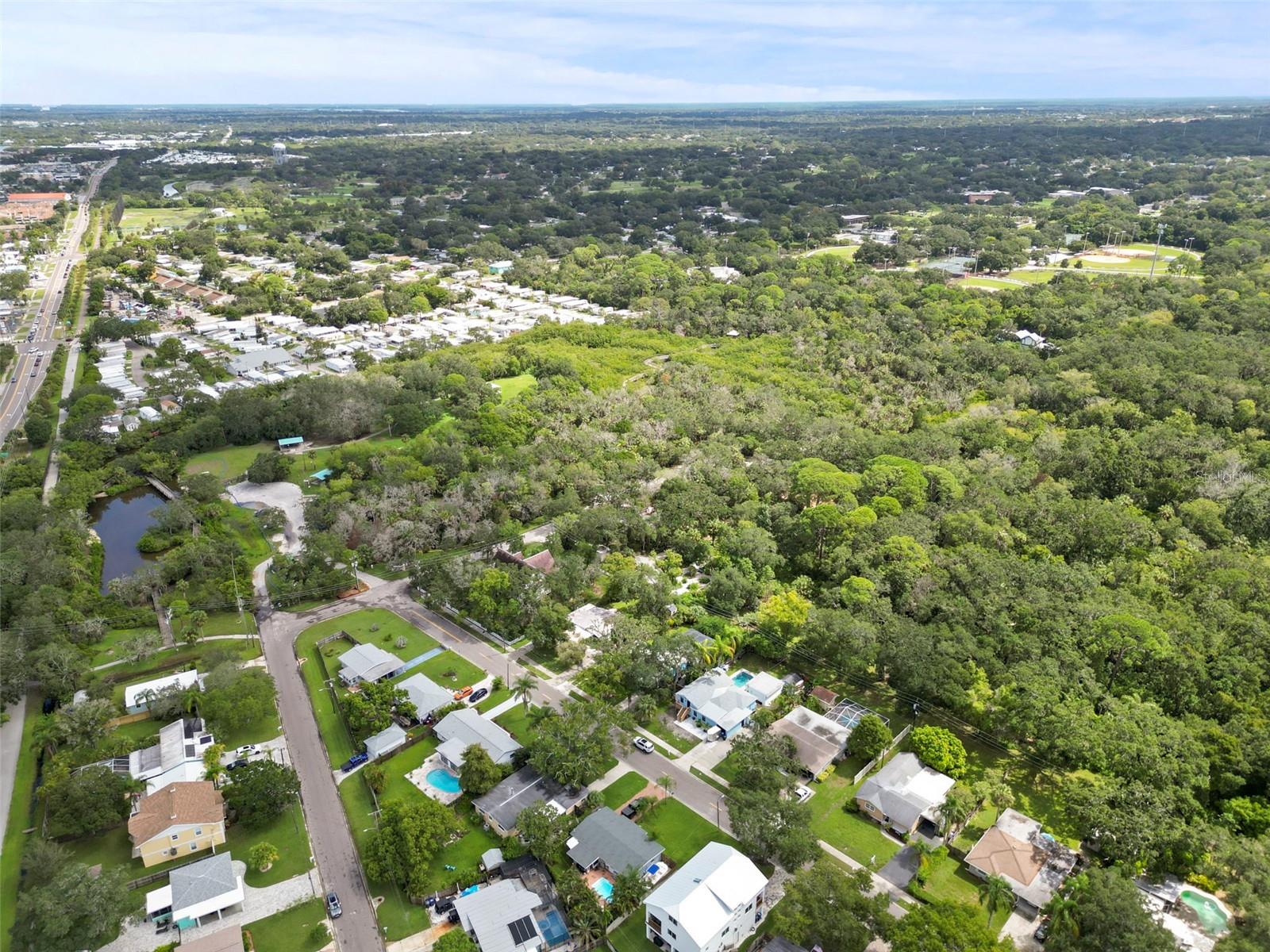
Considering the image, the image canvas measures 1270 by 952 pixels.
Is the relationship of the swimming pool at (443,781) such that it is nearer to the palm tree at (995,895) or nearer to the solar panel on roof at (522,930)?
the solar panel on roof at (522,930)

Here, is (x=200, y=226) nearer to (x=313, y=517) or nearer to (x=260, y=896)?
(x=313, y=517)

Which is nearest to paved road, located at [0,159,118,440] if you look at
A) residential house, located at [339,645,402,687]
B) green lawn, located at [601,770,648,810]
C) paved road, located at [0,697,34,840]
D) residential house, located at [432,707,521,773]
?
paved road, located at [0,697,34,840]

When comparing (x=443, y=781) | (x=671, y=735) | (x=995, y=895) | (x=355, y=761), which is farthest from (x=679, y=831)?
(x=355, y=761)

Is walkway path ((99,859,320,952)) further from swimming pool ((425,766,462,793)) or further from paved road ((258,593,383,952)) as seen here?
swimming pool ((425,766,462,793))

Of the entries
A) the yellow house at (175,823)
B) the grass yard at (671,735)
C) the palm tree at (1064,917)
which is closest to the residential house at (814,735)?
the grass yard at (671,735)

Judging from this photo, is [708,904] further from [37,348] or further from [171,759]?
[37,348]

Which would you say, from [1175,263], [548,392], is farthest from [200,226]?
[1175,263]
